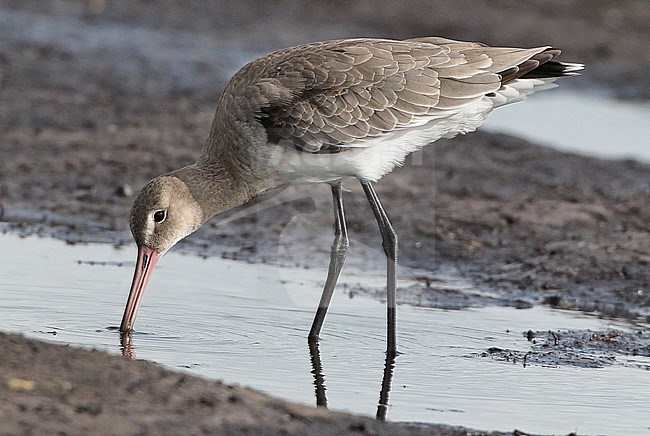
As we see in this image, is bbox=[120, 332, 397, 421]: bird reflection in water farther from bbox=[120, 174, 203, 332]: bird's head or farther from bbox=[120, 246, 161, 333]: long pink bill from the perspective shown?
bbox=[120, 174, 203, 332]: bird's head

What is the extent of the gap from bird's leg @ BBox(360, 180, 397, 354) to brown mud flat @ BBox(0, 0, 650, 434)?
0.97 m

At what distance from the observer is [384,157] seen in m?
7.40

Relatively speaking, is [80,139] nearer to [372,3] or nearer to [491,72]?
[491,72]

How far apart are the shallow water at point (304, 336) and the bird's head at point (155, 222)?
225 mm

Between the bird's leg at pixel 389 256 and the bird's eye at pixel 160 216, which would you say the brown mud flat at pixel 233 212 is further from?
the bird's eye at pixel 160 216

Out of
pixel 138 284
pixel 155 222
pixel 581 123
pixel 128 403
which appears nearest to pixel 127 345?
pixel 138 284

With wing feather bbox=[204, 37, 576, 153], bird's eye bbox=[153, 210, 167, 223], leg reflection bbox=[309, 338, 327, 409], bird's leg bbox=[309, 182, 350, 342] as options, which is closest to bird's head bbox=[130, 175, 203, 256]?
bird's eye bbox=[153, 210, 167, 223]

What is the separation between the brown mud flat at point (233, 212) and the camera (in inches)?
209

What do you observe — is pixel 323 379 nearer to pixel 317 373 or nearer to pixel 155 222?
pixel 317 373

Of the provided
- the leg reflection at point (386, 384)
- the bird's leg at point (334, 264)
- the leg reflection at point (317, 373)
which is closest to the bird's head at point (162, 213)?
the bird's leg at point (334, 264)

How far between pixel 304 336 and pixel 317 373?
2.32 feet

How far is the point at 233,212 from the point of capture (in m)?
10.3

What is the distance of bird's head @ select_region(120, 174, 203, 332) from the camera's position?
23.5 feet

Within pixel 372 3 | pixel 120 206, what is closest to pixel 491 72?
pixel 120 206
